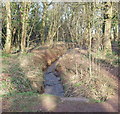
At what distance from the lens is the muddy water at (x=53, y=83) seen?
1236 centimetres

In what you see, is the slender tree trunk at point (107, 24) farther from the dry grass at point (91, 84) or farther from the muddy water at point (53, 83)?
the muddy water at point (53, 83)

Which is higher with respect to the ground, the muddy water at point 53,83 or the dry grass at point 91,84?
the dry grass at point 91,84

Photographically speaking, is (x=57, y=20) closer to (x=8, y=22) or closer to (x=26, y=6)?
(x=26, y=6)

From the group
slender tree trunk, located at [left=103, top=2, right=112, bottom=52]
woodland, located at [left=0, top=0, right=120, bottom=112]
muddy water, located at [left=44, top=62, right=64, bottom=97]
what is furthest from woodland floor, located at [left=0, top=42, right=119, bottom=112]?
slender tree trunk, located at [left=103, top=2, right=112, bottom=52]

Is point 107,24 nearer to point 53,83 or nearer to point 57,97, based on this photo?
point 53,83

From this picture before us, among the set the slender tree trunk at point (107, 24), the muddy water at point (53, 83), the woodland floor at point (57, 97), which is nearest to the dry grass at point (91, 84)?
the woodland floor at point (57, 97)

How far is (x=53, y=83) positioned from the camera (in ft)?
47.0

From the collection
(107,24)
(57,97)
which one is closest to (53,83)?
(57,97)

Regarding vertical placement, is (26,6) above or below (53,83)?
above

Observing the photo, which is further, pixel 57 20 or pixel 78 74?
pixel 57 20

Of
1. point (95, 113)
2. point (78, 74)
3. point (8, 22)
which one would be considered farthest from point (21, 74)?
point (8, 22)

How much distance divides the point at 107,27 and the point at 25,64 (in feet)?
30.5

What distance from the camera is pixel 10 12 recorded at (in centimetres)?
1833

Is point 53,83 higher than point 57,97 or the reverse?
the reverse
